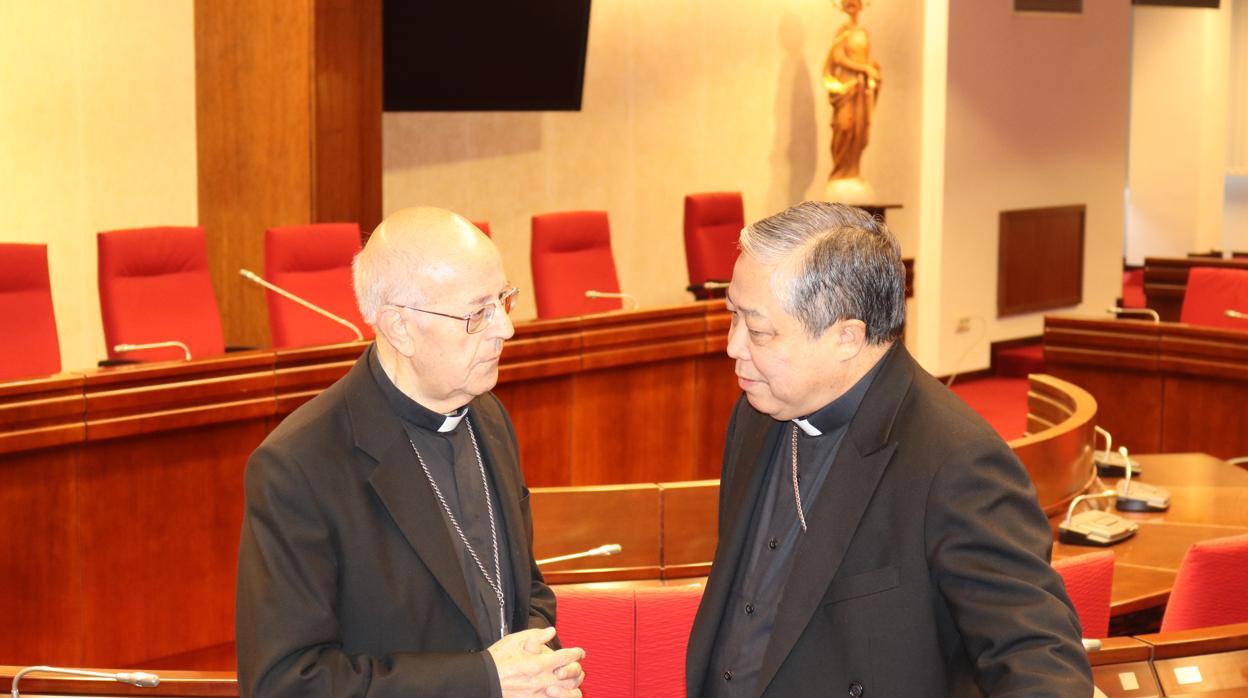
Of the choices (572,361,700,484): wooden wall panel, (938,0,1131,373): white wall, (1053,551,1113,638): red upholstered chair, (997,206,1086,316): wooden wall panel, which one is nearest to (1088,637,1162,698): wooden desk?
(1053,551,1113,638): red upholstered chair

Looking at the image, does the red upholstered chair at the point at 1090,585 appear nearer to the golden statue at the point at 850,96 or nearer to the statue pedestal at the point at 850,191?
the golden statue at the point at 850,96

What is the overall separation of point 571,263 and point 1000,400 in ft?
12.9

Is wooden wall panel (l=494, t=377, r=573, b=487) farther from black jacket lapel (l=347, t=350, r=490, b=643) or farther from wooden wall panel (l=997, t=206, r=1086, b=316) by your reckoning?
wooden wall panel (l=997, t=206, r=1086, b=316)

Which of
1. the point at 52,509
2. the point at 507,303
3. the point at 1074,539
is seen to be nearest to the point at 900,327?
the point at 507,303

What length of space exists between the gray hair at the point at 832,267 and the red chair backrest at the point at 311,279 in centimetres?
399

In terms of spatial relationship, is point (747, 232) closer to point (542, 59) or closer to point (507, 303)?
point (507, 303)

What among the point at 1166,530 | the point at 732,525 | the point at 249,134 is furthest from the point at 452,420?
the point at 249,134

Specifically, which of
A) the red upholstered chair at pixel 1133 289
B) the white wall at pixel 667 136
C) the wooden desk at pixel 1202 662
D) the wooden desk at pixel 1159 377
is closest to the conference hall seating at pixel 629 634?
the wooden desk at pixel 1202 662

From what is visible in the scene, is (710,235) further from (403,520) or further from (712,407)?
(403,520)

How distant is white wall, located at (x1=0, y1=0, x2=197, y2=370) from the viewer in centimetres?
668

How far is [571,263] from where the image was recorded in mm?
6895

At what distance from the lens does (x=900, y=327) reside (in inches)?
74.2

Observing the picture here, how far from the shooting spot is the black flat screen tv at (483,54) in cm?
772

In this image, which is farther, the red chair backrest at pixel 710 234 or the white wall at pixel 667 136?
the white wall at pixel 667 136
